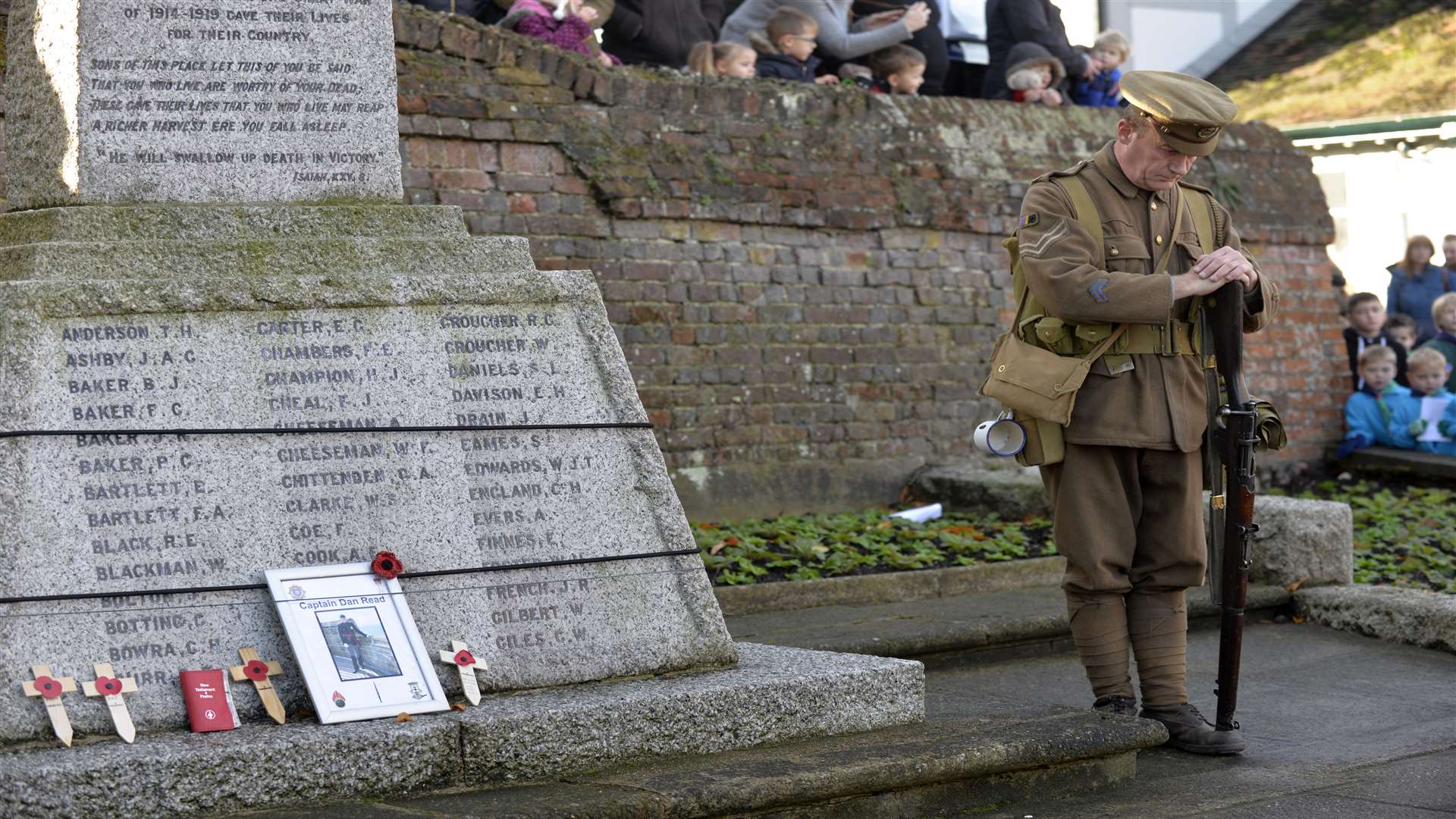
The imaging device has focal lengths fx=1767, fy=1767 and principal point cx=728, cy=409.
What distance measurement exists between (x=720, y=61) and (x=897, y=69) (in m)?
1.30

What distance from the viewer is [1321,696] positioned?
5.50 m

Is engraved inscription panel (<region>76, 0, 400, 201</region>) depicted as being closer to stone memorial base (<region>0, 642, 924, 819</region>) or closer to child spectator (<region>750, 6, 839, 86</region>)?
stone memorial base (<region>0, 642, 924, 819</region>)

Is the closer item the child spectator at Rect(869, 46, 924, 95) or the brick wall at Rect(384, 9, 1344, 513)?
the brick wall at Rect(384, 9, 1344, 513)

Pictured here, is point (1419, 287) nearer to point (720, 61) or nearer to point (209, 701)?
point (720, 61)

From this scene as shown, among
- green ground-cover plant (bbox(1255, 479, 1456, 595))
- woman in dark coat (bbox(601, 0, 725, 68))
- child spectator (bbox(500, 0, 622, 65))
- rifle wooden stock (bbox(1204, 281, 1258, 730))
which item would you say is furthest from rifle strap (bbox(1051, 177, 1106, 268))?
woman in dark coat (bbox(601, 0, 725, 68))

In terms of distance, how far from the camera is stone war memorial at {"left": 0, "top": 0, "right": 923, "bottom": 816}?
3.53 metres

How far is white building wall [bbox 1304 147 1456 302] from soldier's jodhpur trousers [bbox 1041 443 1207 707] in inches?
526

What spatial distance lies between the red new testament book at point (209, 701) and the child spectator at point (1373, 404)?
888 cm

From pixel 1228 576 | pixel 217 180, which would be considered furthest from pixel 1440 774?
pixel 217 180

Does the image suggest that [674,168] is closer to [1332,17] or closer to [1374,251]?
[1374,251]

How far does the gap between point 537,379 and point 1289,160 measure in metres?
8.49

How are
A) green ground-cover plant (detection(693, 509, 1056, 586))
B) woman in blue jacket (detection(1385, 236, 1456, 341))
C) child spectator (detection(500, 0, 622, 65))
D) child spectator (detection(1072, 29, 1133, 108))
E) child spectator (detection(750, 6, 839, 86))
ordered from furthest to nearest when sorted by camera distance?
1. woman in blue jacket (detection(1385, 236, 1456, 341))
2. child spectator (detection(1072, 29, 1133, 108))
3. child spectator (detection(750, 6, 839, 86))
4. child spectator (detection(500, 0, 622, 65))
5. green ground-cover plant (detection(693, 509, 1056, 586))

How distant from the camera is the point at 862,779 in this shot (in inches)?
144

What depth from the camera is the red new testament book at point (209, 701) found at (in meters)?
3.52
